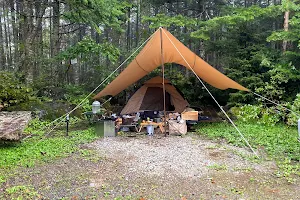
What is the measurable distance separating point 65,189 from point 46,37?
1295 cm

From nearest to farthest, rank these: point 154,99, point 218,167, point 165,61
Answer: point 218,167 < point 165,61 < point 154,99

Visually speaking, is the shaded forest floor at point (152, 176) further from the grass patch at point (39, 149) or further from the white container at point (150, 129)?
the white container at point (150, 129)

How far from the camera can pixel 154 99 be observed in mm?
7688

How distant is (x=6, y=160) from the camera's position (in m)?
3.79

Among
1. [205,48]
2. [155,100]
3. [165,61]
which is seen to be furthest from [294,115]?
[205,48]

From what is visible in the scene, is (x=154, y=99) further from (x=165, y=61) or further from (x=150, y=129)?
(x=150, y=129)

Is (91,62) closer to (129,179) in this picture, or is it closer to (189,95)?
(189,95)

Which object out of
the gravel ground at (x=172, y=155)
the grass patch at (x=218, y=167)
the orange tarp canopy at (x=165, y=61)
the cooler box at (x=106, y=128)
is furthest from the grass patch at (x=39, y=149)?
the grass patch at (x=218, y=167)

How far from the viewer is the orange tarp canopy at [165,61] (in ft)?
18.4

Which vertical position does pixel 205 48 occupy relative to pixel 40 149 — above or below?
above

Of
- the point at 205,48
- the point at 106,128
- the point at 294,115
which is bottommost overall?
the point at 106,128

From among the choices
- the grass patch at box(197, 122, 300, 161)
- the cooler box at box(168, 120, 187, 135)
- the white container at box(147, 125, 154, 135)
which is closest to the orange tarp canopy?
the grass patch at box(197, 122, 300, 161)

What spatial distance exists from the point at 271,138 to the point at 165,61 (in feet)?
9.26

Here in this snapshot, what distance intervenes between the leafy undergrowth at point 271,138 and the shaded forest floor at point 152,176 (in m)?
0.23
